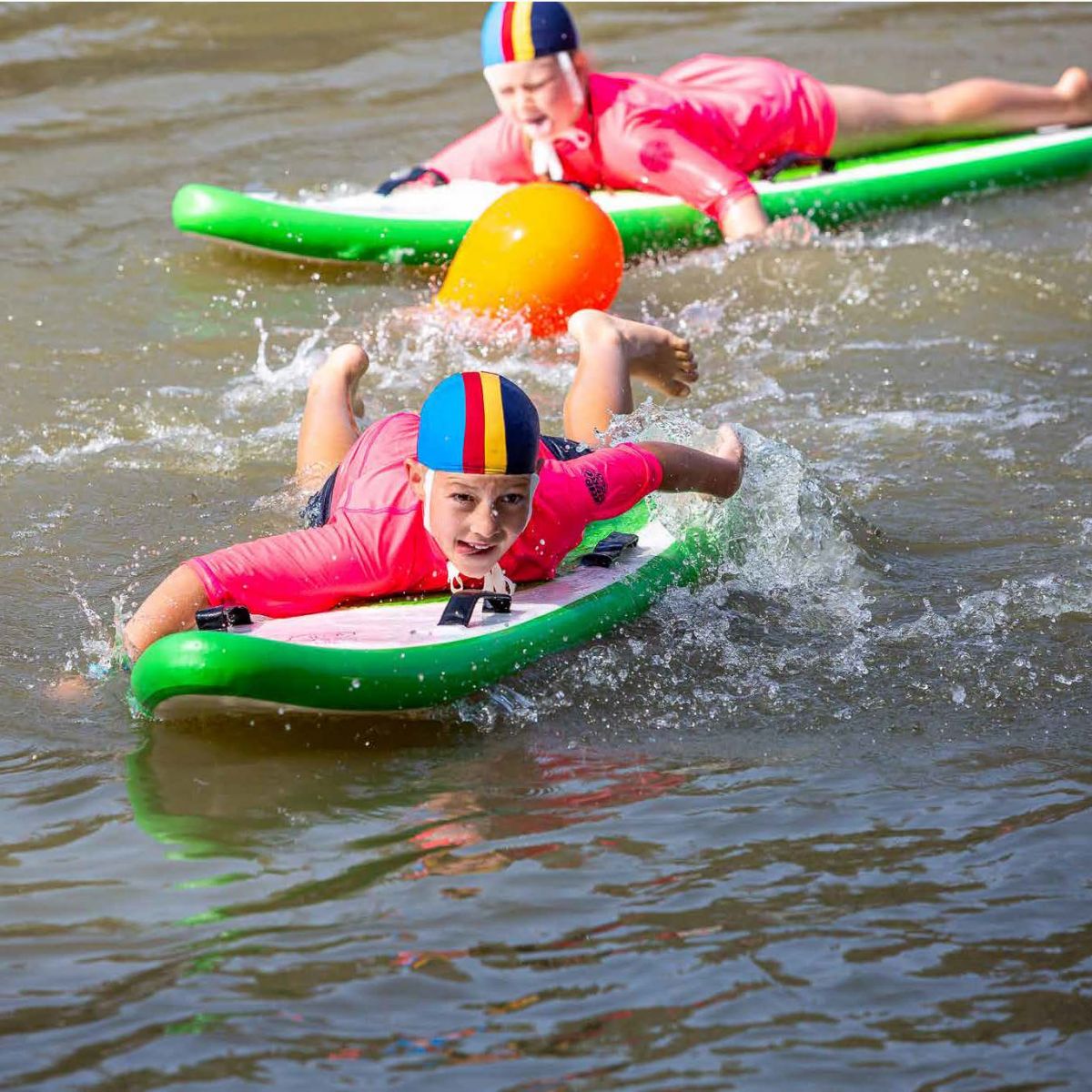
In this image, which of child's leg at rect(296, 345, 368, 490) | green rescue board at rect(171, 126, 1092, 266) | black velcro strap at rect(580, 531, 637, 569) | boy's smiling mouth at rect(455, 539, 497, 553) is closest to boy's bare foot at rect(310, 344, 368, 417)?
child's leg at rect(296, 345, 368, 490)

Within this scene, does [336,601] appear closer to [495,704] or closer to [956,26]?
[495,704]

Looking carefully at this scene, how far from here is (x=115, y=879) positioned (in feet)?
12.6

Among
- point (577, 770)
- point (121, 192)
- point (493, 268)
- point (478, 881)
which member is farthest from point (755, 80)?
point (478, 881)

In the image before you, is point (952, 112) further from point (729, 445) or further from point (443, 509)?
point (443, 509)

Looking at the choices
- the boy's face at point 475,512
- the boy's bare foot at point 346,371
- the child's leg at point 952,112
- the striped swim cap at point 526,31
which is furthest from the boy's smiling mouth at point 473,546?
the child's leg at point 952,112

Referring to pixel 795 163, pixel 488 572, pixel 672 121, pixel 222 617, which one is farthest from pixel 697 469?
pixel 795 163

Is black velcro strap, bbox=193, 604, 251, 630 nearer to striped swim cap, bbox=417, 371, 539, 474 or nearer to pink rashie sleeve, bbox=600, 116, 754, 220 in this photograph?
striped swim cap, bbox=417, 371, 539, 474

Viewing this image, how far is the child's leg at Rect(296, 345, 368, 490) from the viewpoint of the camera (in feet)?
18.6

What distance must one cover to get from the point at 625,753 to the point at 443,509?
0.78 metres

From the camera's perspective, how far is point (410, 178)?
866cm

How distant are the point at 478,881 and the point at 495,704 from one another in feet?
2.87

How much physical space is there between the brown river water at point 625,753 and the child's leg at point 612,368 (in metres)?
0.32

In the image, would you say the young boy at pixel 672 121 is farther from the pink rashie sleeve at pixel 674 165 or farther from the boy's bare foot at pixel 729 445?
the boy's bare foot at pixel 729 445

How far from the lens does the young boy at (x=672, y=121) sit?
8.19 m
